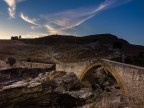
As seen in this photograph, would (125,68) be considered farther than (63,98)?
No

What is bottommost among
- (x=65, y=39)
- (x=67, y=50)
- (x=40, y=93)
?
(x=40, y=93)

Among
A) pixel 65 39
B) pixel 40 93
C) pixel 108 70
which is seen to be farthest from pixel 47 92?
pixel 65 39

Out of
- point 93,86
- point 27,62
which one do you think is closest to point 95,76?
point 93,86

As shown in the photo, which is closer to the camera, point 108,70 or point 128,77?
point 128,77

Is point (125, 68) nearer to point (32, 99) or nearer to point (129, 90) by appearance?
point (129, 90)

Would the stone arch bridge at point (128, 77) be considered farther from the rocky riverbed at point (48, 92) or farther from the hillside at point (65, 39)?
the hillside at point (65, 39)

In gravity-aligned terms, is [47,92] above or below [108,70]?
below

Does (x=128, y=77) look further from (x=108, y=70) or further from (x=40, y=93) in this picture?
(x=40, y=93)

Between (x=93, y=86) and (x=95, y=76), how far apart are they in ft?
6.88

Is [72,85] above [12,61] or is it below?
below

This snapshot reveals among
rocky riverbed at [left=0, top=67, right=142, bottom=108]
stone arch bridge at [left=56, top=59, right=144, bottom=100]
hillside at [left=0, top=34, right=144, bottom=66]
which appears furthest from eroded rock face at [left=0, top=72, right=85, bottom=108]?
hillside at [left=0, top=34, right=144, bottom=66]

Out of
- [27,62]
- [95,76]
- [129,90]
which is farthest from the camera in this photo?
[27,62]

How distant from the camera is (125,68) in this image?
24.5 meters

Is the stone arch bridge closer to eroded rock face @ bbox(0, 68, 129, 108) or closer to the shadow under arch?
the shadow under arch
